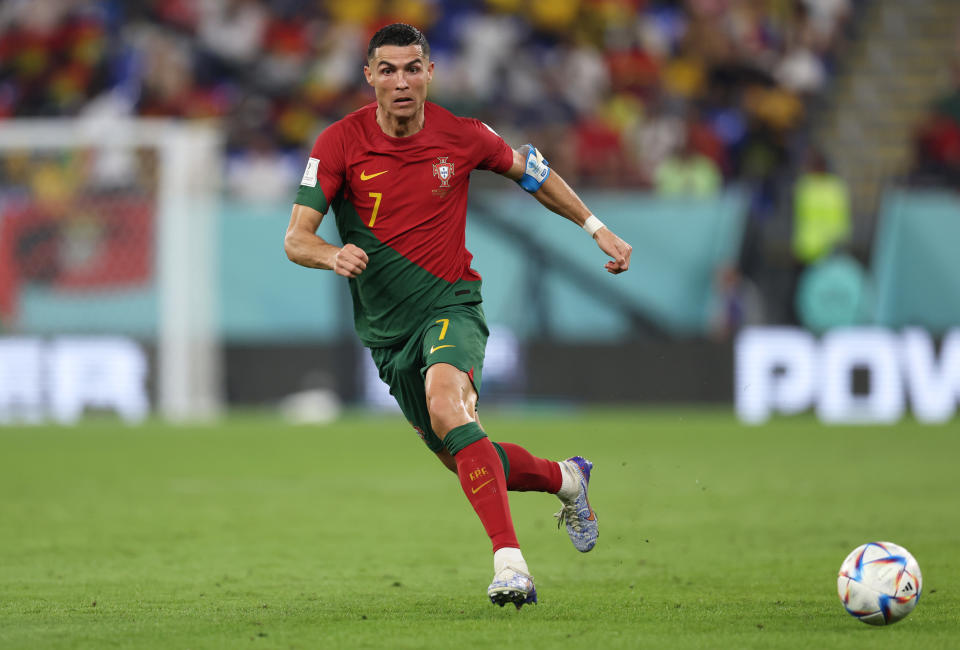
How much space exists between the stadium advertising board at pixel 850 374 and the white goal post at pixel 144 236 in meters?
5.95

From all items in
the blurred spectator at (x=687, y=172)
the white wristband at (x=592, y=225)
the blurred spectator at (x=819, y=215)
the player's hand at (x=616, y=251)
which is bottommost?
the player's hand at (x=616, y=251)

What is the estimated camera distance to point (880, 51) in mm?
18281

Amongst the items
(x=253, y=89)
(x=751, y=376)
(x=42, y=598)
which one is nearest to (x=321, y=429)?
(x=751, y=376)

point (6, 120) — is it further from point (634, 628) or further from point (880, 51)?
point (634, 628)

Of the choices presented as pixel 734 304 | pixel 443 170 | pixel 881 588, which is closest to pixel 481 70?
pixel 734 304

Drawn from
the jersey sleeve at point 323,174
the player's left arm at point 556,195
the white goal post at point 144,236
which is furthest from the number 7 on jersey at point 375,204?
the white goal post at point 144,236

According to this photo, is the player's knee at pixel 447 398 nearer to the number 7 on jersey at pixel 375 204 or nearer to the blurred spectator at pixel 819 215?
the number 7 on jersey at pixel 375 204

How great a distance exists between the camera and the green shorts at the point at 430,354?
5.80 m

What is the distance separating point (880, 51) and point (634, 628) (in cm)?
1457

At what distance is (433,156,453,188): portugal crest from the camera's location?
6055 millimetres

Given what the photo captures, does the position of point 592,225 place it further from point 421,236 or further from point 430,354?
point 430,354

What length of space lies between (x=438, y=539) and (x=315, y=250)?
2832mm

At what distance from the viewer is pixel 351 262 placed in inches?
209

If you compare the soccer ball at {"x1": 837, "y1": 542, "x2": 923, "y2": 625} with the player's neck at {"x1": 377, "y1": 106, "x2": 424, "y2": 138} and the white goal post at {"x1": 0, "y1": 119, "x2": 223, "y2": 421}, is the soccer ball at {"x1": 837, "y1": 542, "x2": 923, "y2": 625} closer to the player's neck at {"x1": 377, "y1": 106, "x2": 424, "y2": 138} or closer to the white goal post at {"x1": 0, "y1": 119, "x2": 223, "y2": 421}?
the player's neck at {"x1": 377, "y1": 106, "x2": 424, "y2": 138}
